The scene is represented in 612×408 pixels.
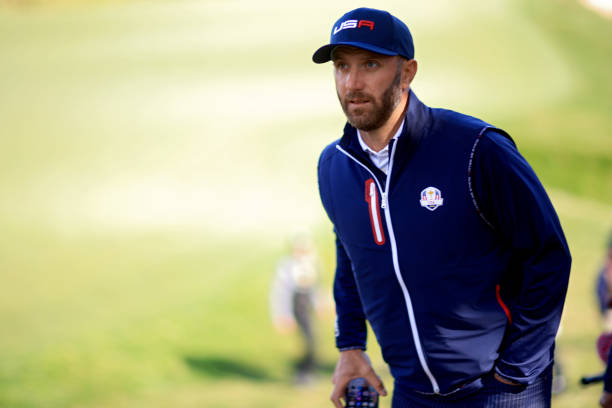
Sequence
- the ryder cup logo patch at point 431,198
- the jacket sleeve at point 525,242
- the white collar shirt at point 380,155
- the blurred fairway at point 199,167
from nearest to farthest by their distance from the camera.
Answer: the jacket sleeve at point 525,242 < the ryder cup logo patch at point 431,198 < the white collar shirt at point 380,155 < the blurred fairway at point 199,167

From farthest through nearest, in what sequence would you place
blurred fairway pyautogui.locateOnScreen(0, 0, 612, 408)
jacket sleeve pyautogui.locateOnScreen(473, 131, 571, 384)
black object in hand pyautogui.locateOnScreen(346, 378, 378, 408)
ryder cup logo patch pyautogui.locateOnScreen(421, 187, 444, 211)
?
blurred fairway pyautogui.locateOnScreen(0, 0, 612, 408)
black object in hand pyautogui.locateOnScreen(346, 378, 378, 408)
ryder cup logo patch pyautogui.locateOnScreen(421, 187, 444, 211)
jacket sleeve pyautogui.locateOnScreen(473, 131, 571, 384)

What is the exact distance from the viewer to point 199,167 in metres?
15.3

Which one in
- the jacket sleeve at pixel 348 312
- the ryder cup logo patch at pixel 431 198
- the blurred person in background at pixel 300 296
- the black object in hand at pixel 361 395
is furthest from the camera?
the blurred person in background at pixel 300 296

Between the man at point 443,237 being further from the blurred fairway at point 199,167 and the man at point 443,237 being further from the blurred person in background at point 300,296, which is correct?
the blurred person in background at point 300,296

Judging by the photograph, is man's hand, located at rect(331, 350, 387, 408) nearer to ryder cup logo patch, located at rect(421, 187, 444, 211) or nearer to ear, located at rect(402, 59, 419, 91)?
ryder cup logo patch, located at rect(421, 187, 444, 211)

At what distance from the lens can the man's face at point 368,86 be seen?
224cm

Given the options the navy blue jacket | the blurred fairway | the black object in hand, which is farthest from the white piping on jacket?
the blurred fairway

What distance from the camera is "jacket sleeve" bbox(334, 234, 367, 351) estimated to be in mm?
2701

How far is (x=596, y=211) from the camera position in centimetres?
1514

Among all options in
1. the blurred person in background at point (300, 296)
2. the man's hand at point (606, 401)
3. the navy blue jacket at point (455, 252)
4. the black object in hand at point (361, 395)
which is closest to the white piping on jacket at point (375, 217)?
the navy blue jacket at point (455, 252)

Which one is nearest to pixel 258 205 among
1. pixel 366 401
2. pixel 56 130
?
pixel 56 130

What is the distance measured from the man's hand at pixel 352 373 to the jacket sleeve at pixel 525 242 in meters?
0.56

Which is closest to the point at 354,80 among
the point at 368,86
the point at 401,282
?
the point at 368,86

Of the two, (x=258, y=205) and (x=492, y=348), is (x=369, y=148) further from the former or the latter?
(x=258, y=205)
